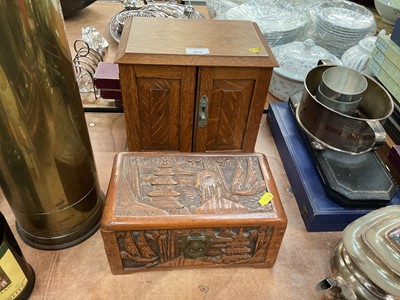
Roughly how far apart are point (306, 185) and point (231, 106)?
0.21 m

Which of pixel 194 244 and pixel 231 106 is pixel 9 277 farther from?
pixel 231 106

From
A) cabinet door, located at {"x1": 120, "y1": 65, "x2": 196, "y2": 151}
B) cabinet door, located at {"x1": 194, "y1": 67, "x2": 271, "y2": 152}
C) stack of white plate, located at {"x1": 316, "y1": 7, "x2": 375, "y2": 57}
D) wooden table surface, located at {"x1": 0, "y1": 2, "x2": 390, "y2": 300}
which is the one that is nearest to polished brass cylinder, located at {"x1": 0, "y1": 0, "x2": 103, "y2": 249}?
wooden table surface, located at {"x1": 0, "y1": 2, "x2": 390, "y2": 300}

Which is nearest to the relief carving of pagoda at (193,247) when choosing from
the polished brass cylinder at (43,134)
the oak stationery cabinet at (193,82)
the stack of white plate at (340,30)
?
the polished brass cylinder at (43,134)

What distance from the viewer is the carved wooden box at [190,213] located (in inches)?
19.5

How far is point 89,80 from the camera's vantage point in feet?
3.11

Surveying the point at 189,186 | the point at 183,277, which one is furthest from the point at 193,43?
the point at 183,277

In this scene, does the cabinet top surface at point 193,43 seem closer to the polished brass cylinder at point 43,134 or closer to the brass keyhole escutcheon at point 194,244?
the polished brass cylinder at point 43,134

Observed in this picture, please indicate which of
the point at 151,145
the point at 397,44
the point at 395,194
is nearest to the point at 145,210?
the point at 151,145

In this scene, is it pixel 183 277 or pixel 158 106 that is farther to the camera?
pixel 158 106

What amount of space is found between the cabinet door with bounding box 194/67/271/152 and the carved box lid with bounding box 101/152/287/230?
13cm

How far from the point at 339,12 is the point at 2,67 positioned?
105 cm

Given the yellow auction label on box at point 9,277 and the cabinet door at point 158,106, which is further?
the cabinet door at point 158,106

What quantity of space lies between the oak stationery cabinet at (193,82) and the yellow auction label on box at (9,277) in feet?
1.08

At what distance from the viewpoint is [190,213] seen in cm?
50
